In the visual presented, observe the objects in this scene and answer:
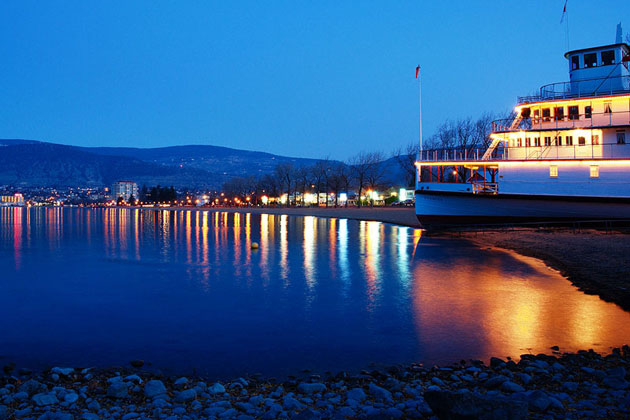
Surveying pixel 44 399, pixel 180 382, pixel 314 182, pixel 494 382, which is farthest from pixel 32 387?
pixel 314 182

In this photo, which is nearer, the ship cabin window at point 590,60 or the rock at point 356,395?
the rock at point 356,395

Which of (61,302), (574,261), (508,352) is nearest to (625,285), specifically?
(574,261)

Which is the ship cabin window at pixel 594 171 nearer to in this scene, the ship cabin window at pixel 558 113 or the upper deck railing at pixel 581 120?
the upper deck railing at pixel 581 120

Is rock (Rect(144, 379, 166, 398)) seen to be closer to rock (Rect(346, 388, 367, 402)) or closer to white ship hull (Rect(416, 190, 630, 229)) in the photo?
rock (Rect(346, 388, 367, 402))

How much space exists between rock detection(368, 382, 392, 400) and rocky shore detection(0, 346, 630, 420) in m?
0.02

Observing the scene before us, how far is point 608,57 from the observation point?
40188mm

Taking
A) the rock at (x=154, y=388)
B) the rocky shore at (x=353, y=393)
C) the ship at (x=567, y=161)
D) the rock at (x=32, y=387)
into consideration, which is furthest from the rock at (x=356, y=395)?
the ship at (x=567, y=161)

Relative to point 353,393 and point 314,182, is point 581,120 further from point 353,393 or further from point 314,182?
point 314,182

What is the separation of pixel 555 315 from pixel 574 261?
10.3 metres

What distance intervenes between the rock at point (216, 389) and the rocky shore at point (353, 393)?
16mm

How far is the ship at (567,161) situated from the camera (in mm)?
37906

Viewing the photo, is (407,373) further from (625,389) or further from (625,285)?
(625,285)

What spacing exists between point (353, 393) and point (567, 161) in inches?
1463

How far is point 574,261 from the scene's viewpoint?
21766 mm
